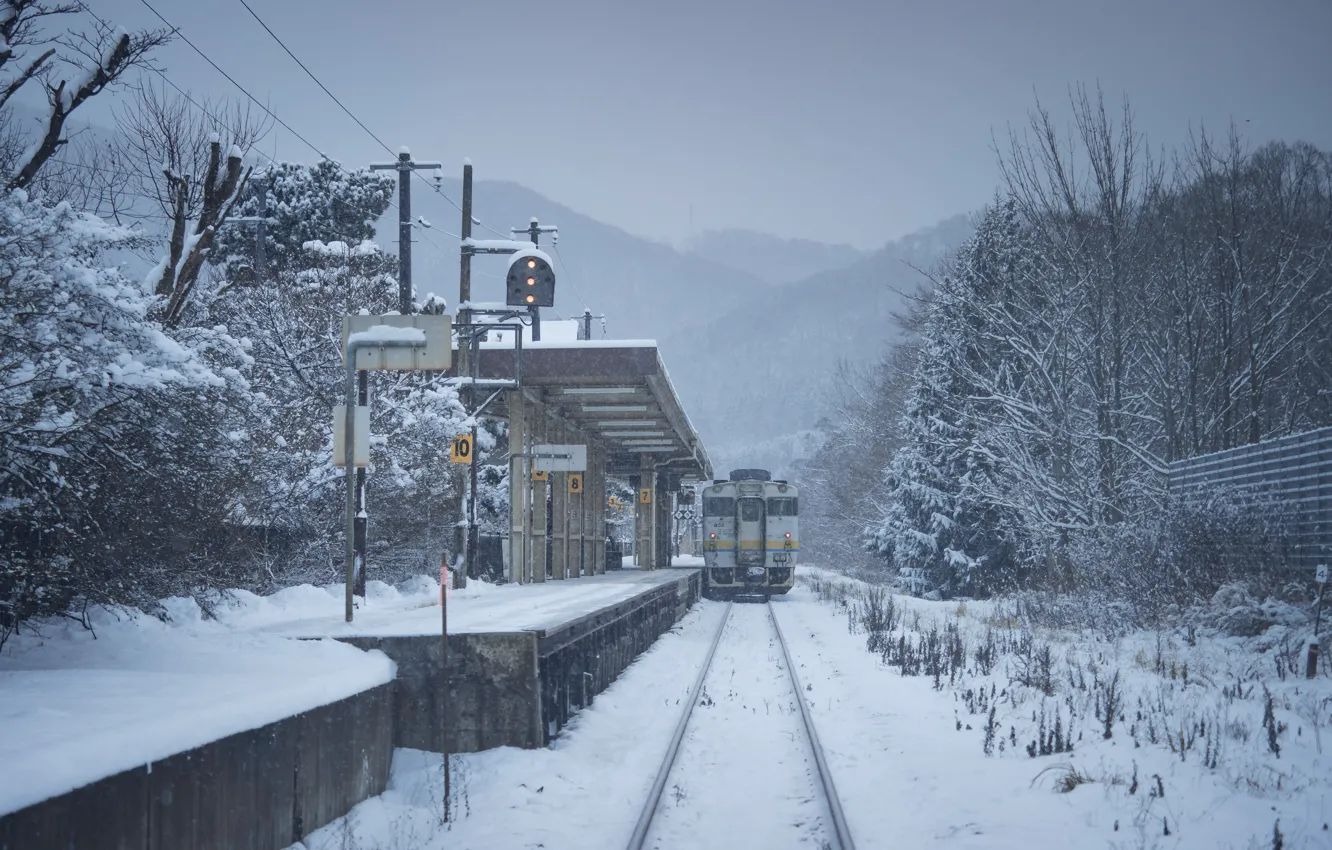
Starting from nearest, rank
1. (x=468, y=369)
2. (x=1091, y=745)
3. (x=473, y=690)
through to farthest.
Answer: (x=1091, y=745), (x=473, y=690), (x=468, y=369)

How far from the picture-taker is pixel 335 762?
6.67 metres

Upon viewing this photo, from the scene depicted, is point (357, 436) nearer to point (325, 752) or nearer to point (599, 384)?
point (325, 752)

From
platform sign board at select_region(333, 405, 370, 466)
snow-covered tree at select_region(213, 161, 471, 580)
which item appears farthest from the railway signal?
platform sign board at select_region(333, 405, 370, 466)

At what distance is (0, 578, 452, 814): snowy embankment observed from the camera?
4500 mm

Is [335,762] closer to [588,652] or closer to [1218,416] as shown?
[588,652]

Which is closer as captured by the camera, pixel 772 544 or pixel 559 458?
pixel 559 458

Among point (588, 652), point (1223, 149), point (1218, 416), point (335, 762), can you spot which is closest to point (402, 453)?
point (588, 652)

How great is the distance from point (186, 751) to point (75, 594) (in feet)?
10.8

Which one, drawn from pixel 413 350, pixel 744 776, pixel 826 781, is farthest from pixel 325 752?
pixel 413 350

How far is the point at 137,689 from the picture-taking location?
6242 millimetres

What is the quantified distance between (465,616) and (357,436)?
2.19 meters

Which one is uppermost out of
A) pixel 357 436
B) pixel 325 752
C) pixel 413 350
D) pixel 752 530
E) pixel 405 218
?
pixel 405 218

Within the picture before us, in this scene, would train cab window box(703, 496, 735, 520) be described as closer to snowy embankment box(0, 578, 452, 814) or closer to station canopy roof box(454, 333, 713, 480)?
station canopy roof box(454, 333, 713, 480)

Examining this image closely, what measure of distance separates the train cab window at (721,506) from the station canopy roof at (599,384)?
1.94m
